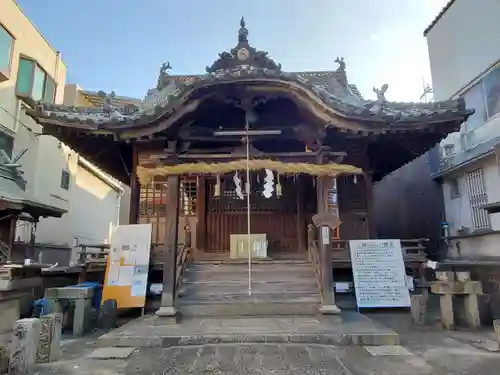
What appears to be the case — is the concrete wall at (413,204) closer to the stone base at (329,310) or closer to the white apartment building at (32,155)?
the stone base at (329,310)

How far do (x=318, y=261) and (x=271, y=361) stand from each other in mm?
3608

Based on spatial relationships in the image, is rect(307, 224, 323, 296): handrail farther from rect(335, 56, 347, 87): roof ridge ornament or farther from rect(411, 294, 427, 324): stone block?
rect(335, 56, 347, 87): roof ridge ornament

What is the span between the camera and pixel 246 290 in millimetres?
8844

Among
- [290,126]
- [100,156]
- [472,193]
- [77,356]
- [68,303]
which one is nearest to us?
[77,356]

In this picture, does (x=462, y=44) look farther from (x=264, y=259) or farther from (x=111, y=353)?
(x=111, y=353)

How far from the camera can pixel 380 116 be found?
8.31 m

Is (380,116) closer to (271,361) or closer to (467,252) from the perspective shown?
(271,361)

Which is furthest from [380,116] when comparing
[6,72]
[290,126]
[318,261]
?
[6,72]

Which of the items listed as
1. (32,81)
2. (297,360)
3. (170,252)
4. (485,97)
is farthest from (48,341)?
(32,81)

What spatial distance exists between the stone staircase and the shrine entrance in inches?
86.5

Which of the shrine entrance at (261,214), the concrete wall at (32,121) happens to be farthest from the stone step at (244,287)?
the concrete wall at (32,121)

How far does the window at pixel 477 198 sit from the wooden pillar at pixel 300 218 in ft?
18.4

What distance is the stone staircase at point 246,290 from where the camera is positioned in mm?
8211

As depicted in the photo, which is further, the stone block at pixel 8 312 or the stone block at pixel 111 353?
the stone block at pixel 8 312
